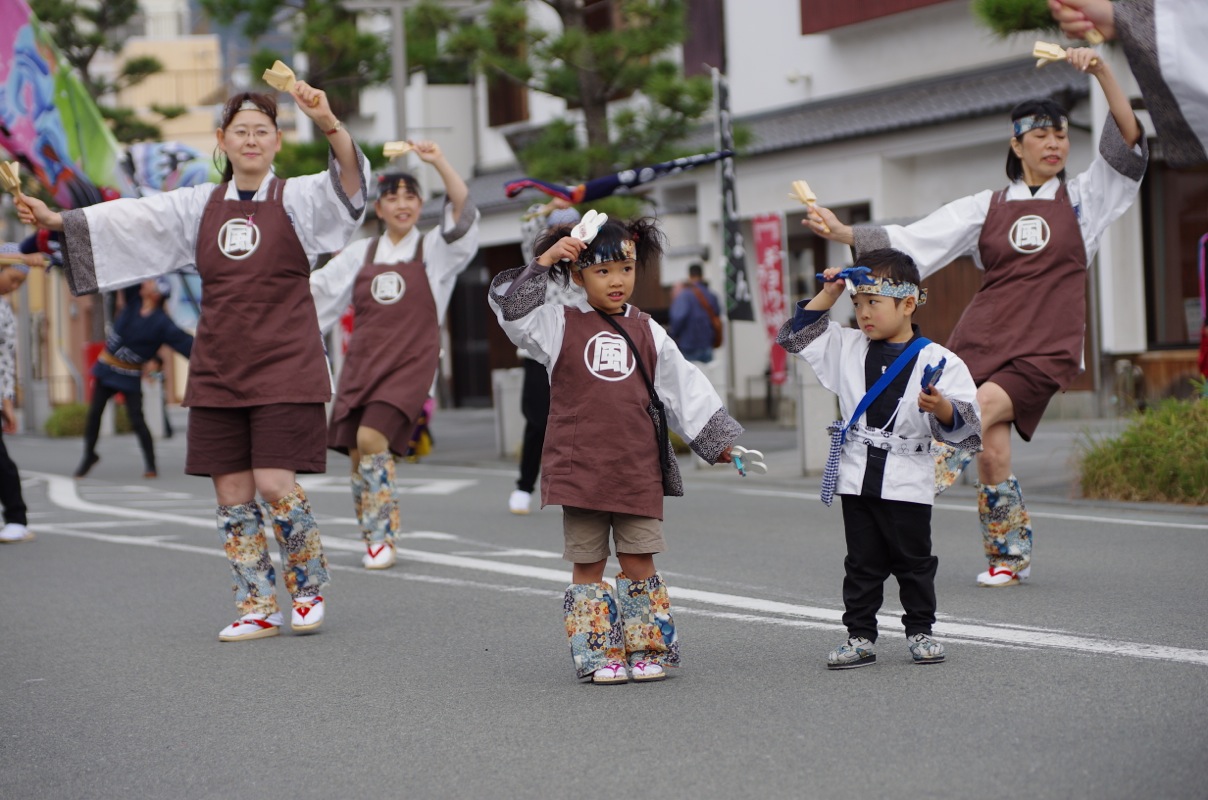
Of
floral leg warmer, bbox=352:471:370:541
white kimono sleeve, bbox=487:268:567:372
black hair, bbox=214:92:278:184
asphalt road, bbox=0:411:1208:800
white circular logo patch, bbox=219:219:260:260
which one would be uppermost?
black hair, bbox=214:92:278:184

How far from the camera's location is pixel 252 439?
6.51 metres

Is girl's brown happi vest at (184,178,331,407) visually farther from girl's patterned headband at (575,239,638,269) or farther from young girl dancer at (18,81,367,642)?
girl's patterned headband at (575,239,638,269)

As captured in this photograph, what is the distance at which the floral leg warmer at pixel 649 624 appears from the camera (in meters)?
5.48

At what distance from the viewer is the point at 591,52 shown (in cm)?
1576

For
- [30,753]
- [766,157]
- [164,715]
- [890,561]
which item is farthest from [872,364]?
[766,157]

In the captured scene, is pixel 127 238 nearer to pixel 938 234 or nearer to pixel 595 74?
pixel 938 234

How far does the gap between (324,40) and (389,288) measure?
47.1ft

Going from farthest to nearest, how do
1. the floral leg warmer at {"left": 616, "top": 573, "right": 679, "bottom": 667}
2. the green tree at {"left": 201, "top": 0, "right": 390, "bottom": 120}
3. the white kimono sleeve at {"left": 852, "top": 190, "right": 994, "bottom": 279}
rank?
1. the green tree at {"left": 201, "top": 0, "right": 390, "bottom": 120}
2. the white kimono sleeve at {"left": 852, "top": 190, "right": 994, "bottom": 279}
3. the floral leg warmer at {"left": 616, "top": 573, "right": 679, "bottom": 667}

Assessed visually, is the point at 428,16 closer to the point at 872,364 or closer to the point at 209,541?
the point at 209,541

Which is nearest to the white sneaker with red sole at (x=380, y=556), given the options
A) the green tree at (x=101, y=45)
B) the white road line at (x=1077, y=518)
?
the white road line at (x=1077, y=518)

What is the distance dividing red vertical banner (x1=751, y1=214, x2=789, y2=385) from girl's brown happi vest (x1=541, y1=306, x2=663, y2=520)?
12.8 meters

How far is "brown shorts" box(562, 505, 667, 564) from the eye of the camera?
5430 millimetres

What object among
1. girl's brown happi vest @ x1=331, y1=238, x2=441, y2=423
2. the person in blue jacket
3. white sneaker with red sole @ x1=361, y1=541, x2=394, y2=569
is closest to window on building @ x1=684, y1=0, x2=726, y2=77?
the person in blue jacket

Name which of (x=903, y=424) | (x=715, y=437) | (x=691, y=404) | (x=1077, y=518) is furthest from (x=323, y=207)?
(x=1077, y=518)
